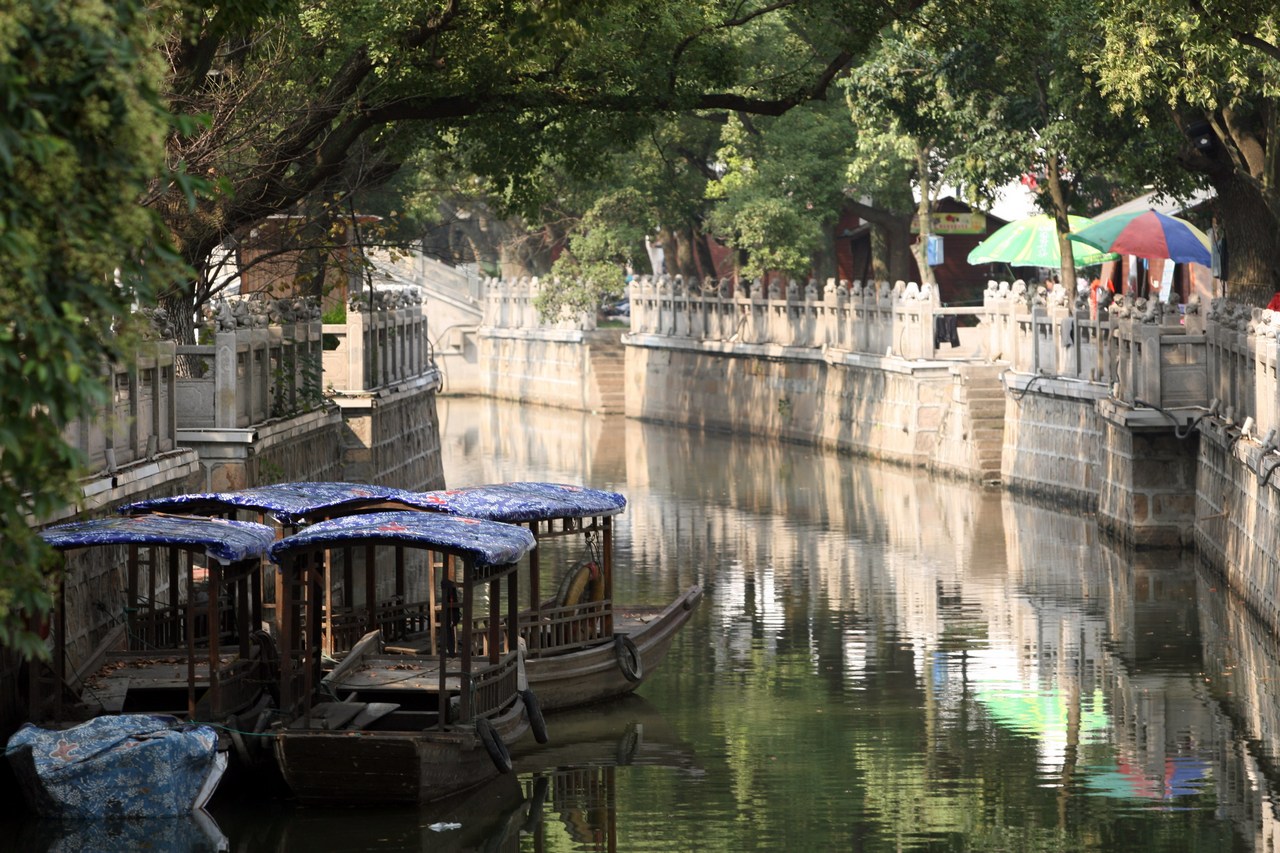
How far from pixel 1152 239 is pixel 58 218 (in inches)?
1079

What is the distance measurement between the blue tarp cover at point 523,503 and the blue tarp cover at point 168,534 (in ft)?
7.42

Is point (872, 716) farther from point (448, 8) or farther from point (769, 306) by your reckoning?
point (769, 306)

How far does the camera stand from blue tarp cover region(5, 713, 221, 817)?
13891 mm

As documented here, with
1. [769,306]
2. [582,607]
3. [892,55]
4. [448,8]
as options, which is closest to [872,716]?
[582,607]

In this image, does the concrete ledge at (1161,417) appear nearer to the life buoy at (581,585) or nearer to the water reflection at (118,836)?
the life buoy at (581,585)

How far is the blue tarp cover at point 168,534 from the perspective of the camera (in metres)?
14.6

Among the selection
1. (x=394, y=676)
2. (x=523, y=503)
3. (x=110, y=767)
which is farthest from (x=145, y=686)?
(x=523, y=503)

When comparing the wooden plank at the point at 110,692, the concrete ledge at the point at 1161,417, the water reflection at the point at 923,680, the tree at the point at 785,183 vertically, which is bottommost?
the water reflection at the point at 923,680

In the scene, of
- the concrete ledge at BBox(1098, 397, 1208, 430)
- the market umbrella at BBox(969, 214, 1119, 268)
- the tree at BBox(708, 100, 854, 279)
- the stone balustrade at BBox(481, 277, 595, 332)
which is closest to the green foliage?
the concrete ledge at BBox(1098, 397, 1208, 430)

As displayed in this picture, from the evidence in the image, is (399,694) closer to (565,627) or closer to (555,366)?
(565,627)

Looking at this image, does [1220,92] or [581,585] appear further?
[1220,92]

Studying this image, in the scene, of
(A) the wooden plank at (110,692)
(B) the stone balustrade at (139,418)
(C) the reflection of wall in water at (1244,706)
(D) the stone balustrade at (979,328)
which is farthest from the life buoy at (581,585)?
(D) the stone balustrade at (979,328)

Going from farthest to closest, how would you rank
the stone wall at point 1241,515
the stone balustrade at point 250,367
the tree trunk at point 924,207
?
the tree trunk at point 924,207 < the stone balustrade at point 250,367 < the stone wall at point 1241,515

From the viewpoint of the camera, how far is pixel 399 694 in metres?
15.7
